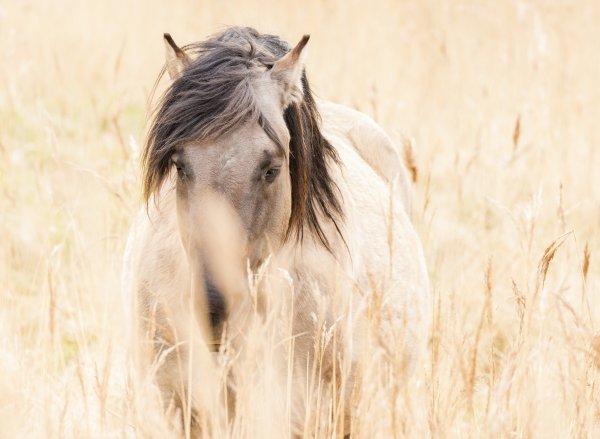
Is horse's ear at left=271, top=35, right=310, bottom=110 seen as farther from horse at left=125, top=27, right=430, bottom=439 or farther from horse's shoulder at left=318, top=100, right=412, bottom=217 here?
horse's shoulder at left=318, top=100, right=412, bottom=217

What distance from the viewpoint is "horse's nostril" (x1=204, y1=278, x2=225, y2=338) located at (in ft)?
7.28

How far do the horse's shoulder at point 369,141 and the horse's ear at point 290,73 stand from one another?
1.64 metres

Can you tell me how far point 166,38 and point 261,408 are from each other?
4.01ft

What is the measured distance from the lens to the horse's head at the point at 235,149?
231 centimetres

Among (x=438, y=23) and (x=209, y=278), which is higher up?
(x=438, y=23)

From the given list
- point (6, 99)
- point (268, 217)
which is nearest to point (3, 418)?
point (268, 217)

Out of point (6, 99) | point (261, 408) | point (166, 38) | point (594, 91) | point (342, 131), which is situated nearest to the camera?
point (261, 408)

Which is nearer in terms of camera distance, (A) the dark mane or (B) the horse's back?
(A) the dark mane

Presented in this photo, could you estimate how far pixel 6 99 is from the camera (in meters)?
5.78

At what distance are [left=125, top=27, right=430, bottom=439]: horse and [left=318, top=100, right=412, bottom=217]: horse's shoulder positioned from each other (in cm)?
122

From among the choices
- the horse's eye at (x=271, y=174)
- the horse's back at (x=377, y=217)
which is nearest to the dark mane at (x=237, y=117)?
the horse's eye at (x=271, y=174)

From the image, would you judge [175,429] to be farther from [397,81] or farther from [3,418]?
[397,81]

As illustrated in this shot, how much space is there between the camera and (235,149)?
2.37m

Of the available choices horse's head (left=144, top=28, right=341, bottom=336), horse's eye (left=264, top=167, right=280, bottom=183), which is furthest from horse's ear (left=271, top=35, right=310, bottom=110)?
horse's eye (left=264, top=167, right=280, bottom=183)
